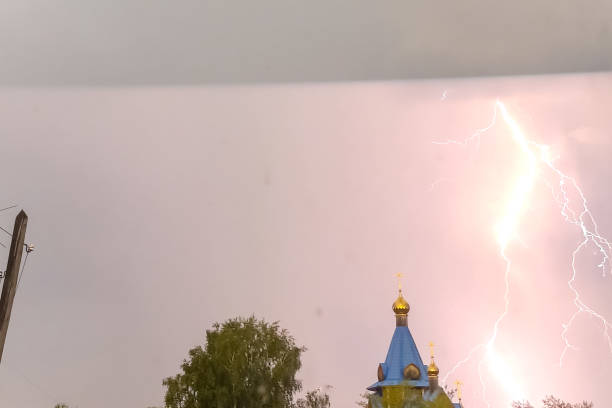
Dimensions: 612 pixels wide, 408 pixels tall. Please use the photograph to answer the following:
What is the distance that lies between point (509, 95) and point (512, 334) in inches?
340

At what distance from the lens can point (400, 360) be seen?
30109 mm

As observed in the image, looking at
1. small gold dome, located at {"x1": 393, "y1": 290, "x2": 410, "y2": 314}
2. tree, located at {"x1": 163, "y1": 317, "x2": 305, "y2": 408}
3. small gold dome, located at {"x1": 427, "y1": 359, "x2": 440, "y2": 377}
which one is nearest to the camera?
tree, located at {"x1": 163, "y1": 317, "x2": 305, "y2": 408}

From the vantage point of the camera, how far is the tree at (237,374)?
54.4ft

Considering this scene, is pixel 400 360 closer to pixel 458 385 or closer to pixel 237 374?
pixel 458 385

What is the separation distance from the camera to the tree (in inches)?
653

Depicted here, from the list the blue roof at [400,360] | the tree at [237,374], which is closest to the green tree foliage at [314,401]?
the tree at [237,374]

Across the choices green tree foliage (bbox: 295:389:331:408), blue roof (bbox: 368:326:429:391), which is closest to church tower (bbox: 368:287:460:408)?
blue roof (bbox: 368:326:429:391)

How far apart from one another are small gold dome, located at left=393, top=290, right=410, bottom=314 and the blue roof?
861 mm

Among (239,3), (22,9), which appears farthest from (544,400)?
(22,9)

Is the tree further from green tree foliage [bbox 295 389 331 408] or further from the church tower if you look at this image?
the church tower

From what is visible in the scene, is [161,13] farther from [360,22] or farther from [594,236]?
[594,236]

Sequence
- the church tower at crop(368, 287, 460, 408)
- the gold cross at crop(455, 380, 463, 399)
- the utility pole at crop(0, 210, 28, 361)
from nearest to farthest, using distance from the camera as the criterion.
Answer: the utility pole at crop(0, 210, 28, 361)
the gold cross at crop(455, 380, 463, 399)
the church tower at crop(368, 287, 460, 408)

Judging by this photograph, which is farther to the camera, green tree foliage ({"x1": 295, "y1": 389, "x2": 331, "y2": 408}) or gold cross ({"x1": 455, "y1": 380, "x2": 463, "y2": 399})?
gold cross ({"x1": 455, "y1": 380, "x2": 463, "y2": 399})

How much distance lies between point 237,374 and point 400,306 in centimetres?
1476
